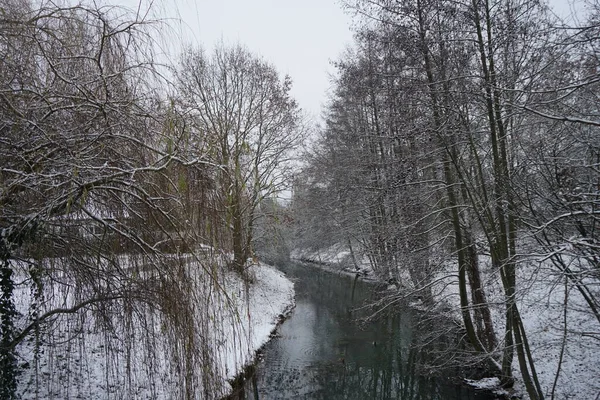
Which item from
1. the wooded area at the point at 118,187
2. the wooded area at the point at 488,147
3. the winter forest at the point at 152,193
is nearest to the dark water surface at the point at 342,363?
the wooded area at the point at 488,147

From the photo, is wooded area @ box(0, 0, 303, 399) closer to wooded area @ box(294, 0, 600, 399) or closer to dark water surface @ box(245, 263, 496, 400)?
wooded area @ box(294, 0, 600, 399)

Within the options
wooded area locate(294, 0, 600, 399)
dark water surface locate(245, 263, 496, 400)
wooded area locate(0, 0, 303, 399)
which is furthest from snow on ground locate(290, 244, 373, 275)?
wooded area locate(0, 0, 303, 399)

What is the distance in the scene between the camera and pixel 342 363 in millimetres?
8812

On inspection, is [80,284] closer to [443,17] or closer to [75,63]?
[75,63]

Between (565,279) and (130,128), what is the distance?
4324mm

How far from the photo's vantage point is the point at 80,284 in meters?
3.02

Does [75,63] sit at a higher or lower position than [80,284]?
higher

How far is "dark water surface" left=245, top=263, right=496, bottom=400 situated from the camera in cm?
736

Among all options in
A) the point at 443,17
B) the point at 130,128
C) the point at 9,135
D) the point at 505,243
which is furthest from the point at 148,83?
the point at 443,17

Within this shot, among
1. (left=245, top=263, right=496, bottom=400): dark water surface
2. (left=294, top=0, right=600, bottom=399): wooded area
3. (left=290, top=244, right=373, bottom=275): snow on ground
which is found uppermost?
(left=294, top=0, right=600, bottom=399): wooded area

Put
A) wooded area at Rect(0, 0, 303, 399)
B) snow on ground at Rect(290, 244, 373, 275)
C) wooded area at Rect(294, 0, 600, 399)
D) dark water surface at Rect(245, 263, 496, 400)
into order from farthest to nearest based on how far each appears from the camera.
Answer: snow on ground at Rect(290, 244, 373, 275)
dark water surface at Rect(245, 263, 496, 400)
wooded area at Rect(294, 0, 600, 399)
wooded area at Rect(0, 0, 303, 399)

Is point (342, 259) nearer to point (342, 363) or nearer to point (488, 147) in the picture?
point (342, 363)

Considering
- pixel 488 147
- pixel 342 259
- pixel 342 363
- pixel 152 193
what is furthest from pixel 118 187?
pixel 342 259

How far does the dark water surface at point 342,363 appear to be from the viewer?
24.1 feet
